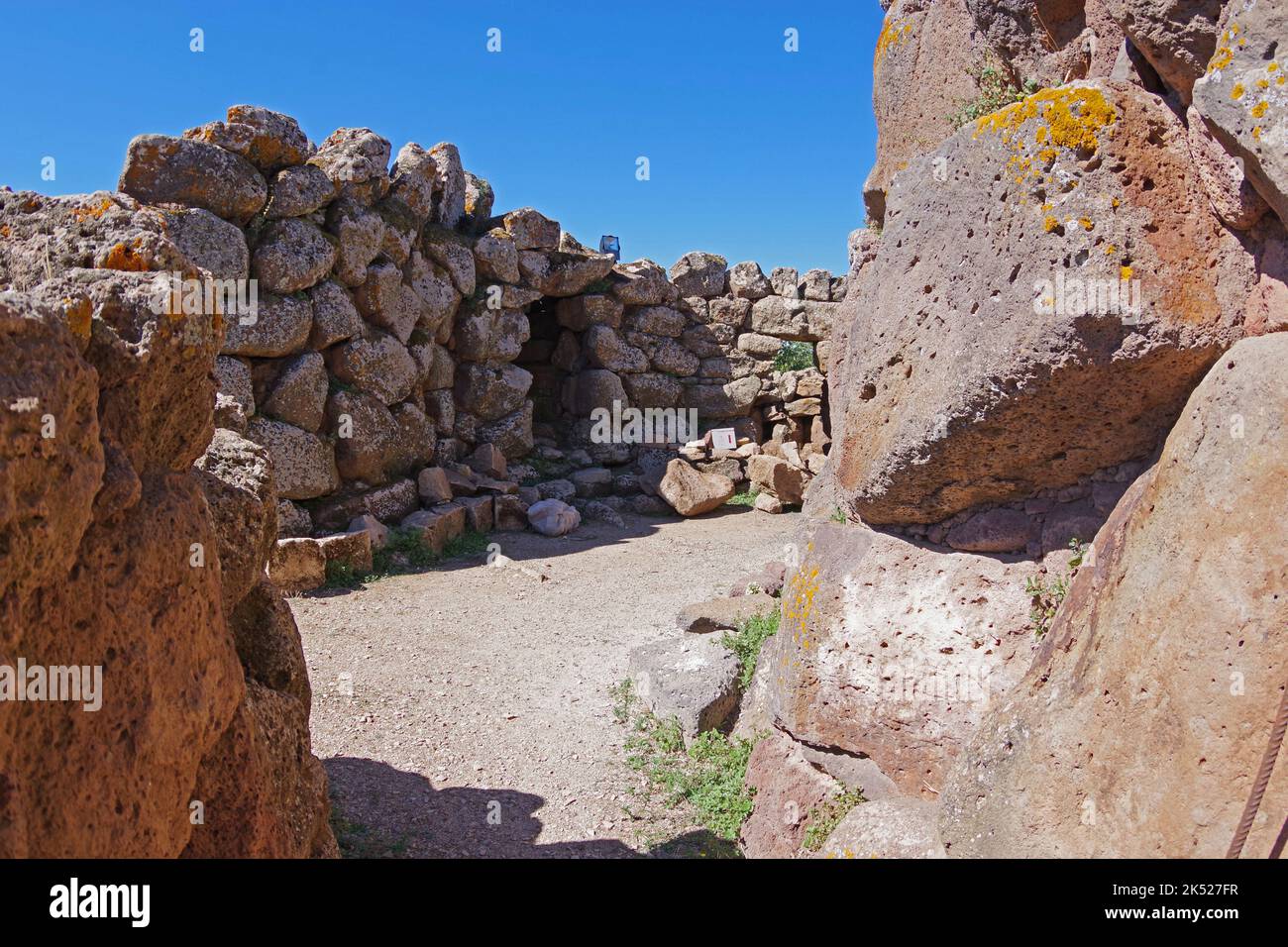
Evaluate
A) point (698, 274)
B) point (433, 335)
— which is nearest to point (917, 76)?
point (433, 335)

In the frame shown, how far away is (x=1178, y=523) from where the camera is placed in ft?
8.73

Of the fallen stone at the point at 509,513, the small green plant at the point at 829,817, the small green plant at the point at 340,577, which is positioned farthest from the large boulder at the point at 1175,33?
the fallen stone at the point at 509,513

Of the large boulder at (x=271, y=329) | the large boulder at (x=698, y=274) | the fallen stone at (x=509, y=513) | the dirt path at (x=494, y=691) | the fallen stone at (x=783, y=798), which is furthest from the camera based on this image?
the large boulder at (x=698, y=274)

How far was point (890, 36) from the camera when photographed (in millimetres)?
4809

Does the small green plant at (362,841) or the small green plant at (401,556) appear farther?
the small green plant at (401,556)

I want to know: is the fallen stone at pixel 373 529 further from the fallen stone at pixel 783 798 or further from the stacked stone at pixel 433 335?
the fallen stone at pixel 783 798

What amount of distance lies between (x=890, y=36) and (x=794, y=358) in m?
9.87

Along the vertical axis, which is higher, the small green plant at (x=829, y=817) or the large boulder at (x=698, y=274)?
the large boulder at (x=698, y=274)

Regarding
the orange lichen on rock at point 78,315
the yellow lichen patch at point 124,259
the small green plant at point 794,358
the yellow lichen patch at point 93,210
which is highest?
the small green plant at point 794,358

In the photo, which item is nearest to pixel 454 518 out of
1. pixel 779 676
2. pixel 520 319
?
pixel 520 319

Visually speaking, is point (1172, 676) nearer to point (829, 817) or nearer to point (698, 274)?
point (829, 817)

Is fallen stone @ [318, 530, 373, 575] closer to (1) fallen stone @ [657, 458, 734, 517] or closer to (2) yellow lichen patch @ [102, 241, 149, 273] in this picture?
(1) fallen stone @ [657, 458, 734, 517]

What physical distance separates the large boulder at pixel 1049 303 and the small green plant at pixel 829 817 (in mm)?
1217

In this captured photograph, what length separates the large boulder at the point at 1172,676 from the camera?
2365 millimetres
